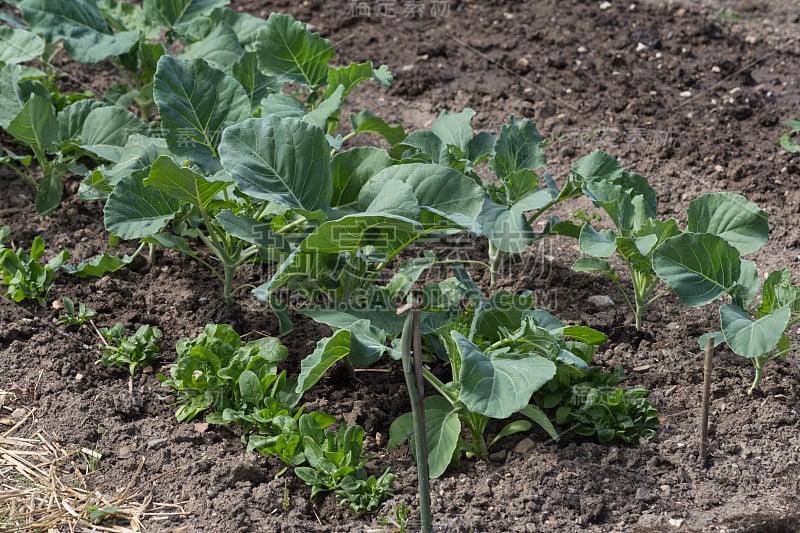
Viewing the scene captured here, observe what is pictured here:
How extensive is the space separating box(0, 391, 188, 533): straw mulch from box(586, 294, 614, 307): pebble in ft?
5.10

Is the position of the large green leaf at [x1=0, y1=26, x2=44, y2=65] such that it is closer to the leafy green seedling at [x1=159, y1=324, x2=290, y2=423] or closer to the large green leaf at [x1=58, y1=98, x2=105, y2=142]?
the large green leaf at [x1=58, y1=98, x2=105, y2=142]

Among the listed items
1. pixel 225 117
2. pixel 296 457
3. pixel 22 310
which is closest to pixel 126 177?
pixel 225 117

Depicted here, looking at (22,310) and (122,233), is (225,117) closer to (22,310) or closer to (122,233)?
(122,233)

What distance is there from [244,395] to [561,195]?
121 centimetres

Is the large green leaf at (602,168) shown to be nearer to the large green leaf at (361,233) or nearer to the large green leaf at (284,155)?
the large green leaf at (361,233)

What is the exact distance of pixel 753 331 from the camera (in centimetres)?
228

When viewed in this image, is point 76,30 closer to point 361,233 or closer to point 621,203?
point 361,233

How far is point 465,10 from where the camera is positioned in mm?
4977

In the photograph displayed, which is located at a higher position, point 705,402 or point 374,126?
point 374,126

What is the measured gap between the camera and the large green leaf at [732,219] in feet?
8.54

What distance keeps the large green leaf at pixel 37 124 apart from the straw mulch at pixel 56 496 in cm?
121

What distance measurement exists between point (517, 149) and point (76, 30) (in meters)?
1.92

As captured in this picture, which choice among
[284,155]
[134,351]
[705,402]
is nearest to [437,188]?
[284,155]

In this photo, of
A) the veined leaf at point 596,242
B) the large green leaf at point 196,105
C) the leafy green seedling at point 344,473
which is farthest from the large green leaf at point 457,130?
the leafy green seedling at point 344,473
